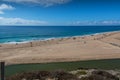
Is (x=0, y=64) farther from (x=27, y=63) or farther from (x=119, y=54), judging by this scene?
(x=119, y=54)

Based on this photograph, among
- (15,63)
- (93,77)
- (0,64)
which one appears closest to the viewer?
(0,64)

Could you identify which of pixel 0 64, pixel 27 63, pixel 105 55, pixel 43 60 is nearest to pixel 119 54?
pixel 105 55

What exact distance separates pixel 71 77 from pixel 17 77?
2.84 meters

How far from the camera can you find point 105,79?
14148 millimetres

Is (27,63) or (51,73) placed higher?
(51,73)

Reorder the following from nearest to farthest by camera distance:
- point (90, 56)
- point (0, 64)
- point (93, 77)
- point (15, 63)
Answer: point (0, 64)
point (93, 77)
point (15, 63)
point (90, 56)

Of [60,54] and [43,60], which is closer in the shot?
[43,60]

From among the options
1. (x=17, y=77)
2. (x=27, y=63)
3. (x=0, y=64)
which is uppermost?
(x=0, y=64)

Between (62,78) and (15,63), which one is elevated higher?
(62,78)

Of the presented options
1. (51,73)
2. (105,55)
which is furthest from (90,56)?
(51,73)

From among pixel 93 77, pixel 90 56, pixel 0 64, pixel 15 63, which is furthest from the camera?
pixel 90 56

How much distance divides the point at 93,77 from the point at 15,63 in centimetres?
2227

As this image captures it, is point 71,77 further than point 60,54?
No

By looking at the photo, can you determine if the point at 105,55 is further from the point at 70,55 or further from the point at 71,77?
the point at 71,77
